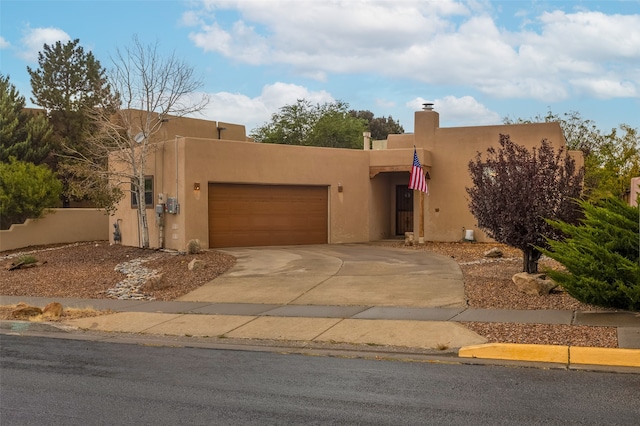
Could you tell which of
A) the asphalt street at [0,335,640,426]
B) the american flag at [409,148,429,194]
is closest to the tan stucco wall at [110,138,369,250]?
the american flag at [409,148,429,194]

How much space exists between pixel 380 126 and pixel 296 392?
6143 cm

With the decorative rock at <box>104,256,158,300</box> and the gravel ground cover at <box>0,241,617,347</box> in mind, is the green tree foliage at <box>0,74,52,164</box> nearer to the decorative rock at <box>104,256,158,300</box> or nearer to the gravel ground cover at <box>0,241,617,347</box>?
the gravel ground cover at <box>0,241,617,347</box>

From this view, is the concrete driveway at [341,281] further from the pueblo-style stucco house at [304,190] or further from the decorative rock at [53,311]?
the pueblo-style stucco house at [304,190]

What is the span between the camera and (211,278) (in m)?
15.9

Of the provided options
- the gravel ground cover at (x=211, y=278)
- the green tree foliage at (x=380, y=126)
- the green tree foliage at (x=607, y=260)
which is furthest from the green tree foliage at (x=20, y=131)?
the green tree foliage at (x=380, y=126)

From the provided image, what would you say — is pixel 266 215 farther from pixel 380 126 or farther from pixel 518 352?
pixel 380 126

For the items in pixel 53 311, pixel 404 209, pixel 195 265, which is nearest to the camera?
pixel 53 311

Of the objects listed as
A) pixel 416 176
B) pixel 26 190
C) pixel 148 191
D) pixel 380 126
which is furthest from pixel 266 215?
pixel 380 126

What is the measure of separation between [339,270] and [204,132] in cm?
1758

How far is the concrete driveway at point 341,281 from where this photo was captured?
12.6m

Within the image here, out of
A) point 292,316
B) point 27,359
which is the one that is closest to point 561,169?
point 292,316

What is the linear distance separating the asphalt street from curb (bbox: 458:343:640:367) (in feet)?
1.46

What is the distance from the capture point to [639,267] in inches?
368

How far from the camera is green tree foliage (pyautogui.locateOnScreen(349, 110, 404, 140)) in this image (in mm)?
66000
